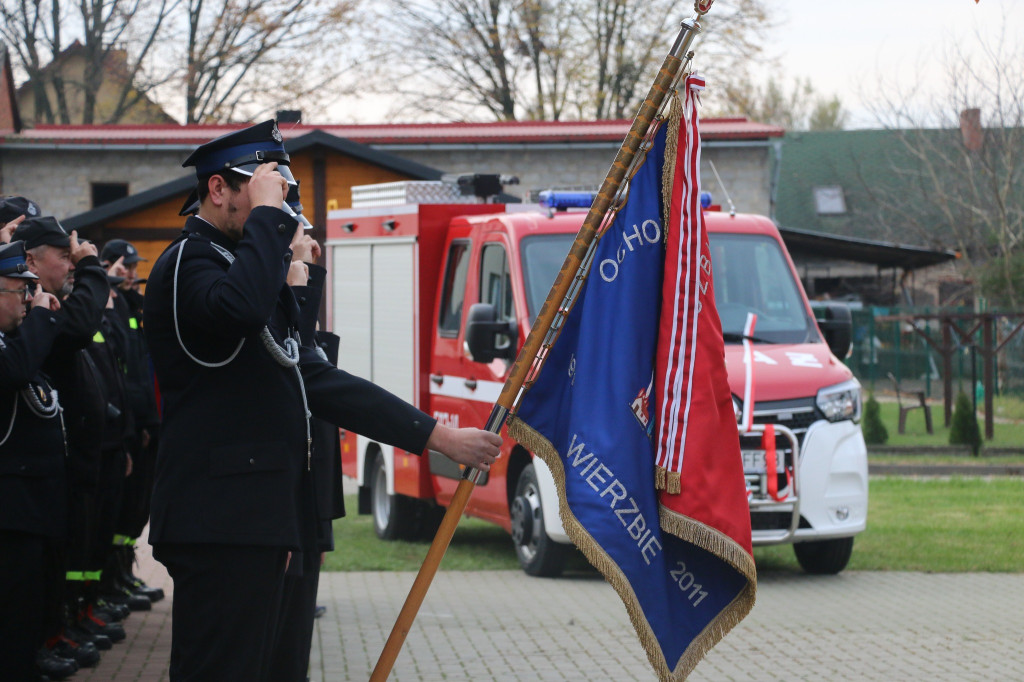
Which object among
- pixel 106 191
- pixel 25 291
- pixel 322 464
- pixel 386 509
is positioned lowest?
pixel 386 509

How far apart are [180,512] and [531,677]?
3796mm

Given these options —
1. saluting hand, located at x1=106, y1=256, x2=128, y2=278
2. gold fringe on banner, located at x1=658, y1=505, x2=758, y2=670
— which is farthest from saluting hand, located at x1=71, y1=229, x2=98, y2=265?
gold fringe on banner, located at x1=658, y1=505, x2=758, y2=670

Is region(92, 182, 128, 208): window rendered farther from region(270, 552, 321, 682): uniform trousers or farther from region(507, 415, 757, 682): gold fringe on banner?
region(507, 415, 757, 682): gold fringe on banner

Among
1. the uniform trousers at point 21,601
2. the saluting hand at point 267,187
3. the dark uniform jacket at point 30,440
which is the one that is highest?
the saluting hand at point 267,187

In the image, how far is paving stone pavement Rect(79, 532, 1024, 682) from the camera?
7273 mm

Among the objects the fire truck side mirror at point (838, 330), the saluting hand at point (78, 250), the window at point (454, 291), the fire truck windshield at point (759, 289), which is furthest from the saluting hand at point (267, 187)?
the fire truck side mirror at point (838, 330)

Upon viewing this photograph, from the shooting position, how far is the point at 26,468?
587 cm

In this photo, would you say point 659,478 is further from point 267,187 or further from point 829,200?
point 829,200

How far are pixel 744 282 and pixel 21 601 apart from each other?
6.12 metres

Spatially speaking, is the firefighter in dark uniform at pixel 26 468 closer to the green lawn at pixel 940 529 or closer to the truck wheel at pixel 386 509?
the truck wheel at pixel 386 509

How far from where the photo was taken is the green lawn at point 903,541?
11.0 meters

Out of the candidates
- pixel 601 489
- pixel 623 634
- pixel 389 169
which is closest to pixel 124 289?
pixel 623 634

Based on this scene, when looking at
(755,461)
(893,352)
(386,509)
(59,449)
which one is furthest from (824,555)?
(893,352)

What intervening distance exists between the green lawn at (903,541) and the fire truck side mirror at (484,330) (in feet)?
6.44
